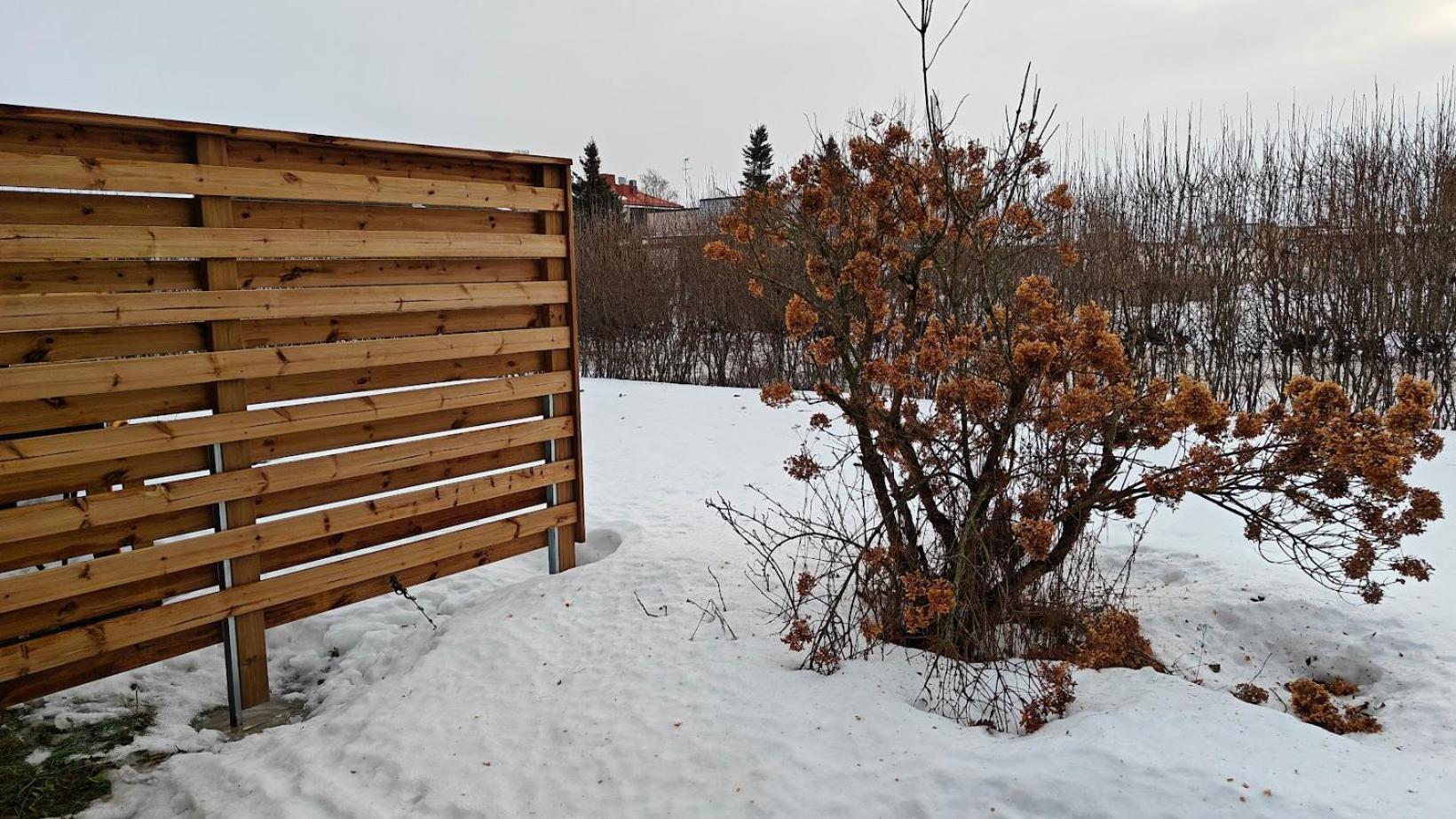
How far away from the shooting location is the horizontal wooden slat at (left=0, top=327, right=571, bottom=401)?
2658 millimetres

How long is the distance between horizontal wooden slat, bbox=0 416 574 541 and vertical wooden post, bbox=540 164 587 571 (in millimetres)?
172

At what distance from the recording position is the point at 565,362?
168 inches

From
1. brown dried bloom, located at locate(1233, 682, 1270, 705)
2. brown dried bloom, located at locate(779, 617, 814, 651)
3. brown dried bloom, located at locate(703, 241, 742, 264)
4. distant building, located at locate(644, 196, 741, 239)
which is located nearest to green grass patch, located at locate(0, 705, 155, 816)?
brown dried bloom, located at locate(779, 617, 814, 651)

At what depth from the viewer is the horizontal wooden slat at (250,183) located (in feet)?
8.52

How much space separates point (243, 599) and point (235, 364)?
83 centimetres

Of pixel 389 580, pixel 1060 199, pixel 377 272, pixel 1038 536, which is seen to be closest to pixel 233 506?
pixel 389 580

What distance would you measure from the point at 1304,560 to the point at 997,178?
266cm

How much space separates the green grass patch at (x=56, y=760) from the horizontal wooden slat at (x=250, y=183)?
1.73m

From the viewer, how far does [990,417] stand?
294 centimetres

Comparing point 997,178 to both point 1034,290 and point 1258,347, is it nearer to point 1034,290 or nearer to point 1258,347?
point 1034,290

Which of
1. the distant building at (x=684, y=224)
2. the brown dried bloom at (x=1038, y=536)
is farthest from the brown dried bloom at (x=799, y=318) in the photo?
the distant building at (x=684, y=224)

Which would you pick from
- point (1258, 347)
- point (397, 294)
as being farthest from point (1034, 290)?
point (1258, 347)

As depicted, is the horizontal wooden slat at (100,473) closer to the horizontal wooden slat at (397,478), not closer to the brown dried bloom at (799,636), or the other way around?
the horizontal wooden slat at (397,478)

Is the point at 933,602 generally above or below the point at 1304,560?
above
